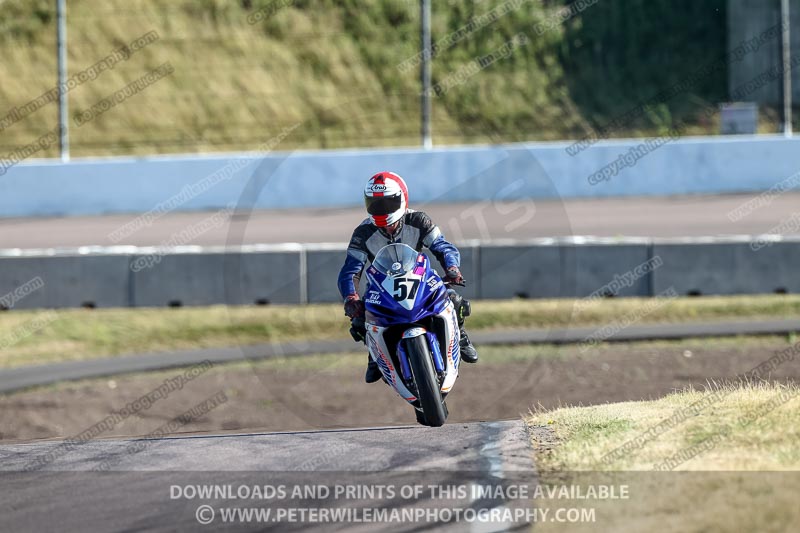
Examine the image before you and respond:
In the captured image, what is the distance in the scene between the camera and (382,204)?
6535 mm

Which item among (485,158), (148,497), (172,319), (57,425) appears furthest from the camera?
(485,158)

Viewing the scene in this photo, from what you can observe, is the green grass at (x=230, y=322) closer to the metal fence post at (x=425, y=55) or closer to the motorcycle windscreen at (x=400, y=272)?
the metal fence post at (x=425, y=55)

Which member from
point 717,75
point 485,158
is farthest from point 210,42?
point 717,75

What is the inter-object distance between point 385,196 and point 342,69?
26.8m

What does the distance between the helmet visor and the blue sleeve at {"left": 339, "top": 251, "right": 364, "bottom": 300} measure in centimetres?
41

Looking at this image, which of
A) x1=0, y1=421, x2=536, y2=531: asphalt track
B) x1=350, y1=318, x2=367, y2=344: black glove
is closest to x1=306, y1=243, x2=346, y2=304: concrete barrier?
x1=0, y1=421, x2=536, y2=531: asphalt track

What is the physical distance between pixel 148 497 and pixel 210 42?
26.6 metres

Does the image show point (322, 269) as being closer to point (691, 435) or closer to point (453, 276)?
point (691, 435)

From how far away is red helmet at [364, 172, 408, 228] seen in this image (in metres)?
6.51

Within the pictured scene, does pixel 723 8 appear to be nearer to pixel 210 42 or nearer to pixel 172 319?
pixel 210 42

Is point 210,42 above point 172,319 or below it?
above

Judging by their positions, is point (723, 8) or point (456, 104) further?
point (723, 8)

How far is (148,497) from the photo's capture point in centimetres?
721

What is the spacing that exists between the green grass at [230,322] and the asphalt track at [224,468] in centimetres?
914
